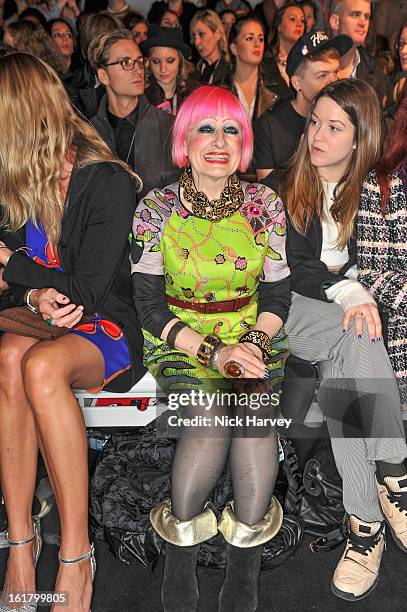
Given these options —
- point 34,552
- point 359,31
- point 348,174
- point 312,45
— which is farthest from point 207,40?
point 34,552

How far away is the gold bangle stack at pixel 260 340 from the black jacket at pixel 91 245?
387 mm

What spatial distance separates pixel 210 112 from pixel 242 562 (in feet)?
4.75

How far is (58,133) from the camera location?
92.4 inches

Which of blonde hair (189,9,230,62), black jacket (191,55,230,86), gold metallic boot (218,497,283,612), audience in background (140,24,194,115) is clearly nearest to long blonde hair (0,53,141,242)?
gold metallic boot (218,497,283,612)

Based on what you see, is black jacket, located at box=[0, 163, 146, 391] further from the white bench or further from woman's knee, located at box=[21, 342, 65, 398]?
woman's knee, located at box=[21, 342, 65, 398]

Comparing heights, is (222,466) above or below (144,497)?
above

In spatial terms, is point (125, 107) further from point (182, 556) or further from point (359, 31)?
point (182, 556)

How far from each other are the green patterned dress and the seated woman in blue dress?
0.31ft

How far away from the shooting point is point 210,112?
98.2 inches

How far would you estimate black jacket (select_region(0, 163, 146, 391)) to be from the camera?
238cm

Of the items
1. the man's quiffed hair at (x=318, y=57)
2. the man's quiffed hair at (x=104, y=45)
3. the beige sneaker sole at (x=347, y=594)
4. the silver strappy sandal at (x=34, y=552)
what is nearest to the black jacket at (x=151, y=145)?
the man's quiffed hair at (x=104, y=45)

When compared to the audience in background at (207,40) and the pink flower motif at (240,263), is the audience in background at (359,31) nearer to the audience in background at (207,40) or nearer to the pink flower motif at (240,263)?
the audience in background at (207,40)

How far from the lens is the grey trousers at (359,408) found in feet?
Answer: 7.93

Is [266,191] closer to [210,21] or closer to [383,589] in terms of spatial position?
[383,589]
